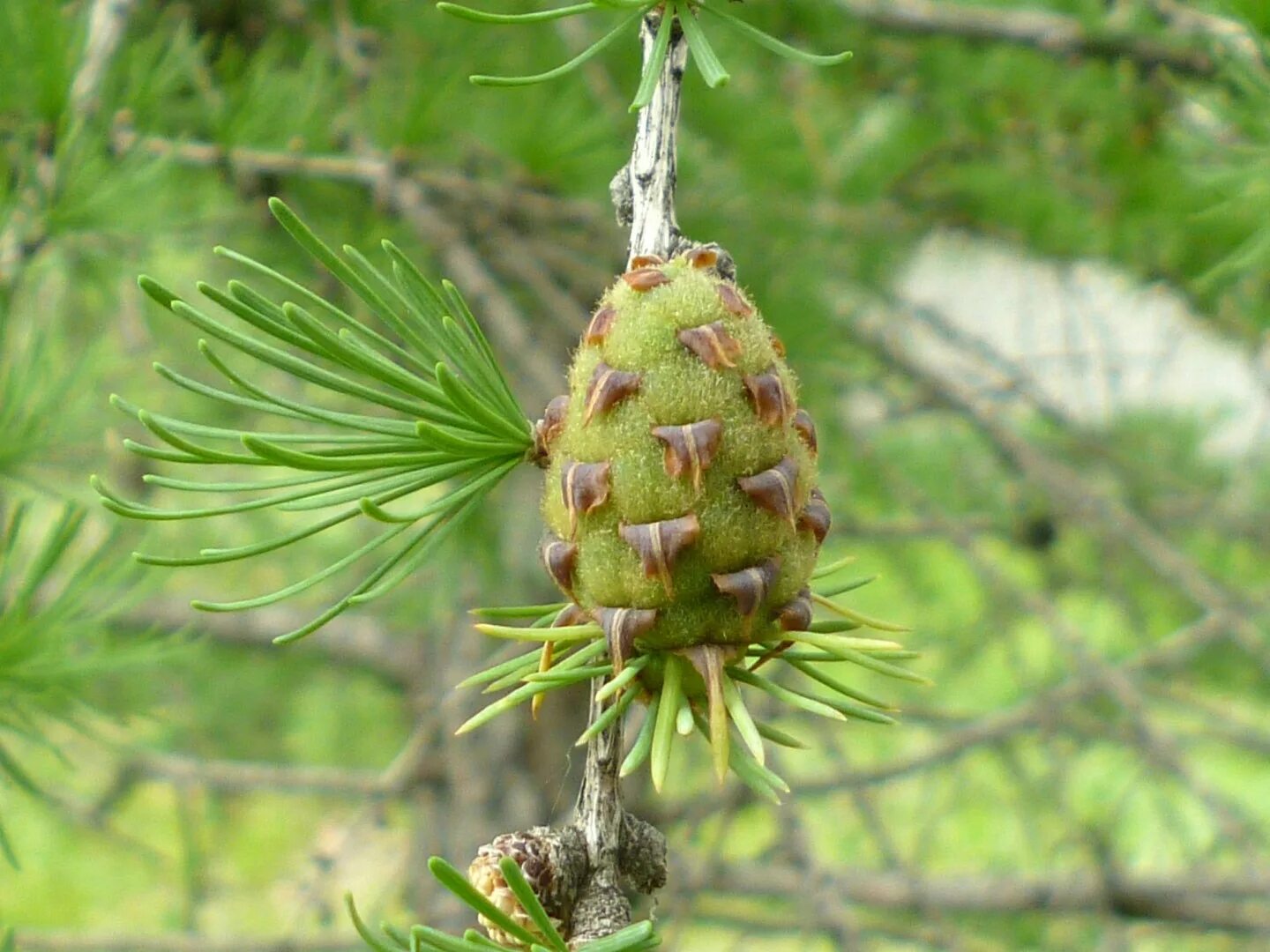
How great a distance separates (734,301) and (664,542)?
0.08 metres

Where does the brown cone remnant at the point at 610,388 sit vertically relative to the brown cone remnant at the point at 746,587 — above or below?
above

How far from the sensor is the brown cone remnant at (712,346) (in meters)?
0.40

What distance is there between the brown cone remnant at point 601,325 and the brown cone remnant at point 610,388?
15 mm

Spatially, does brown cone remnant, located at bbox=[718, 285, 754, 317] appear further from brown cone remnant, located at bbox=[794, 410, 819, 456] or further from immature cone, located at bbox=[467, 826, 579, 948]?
immature cone, located at bbox=[467, 826, 579, 948]

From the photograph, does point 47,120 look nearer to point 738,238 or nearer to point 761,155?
point 738,238

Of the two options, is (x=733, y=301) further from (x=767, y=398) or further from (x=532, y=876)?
(x=532, y=876)

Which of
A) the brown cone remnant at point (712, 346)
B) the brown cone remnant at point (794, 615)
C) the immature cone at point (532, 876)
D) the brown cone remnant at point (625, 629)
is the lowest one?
the immature cone at point (532, 876)

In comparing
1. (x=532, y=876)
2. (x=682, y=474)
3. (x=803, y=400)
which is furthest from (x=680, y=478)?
(x=803, y=400)

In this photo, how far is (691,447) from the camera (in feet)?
1.30

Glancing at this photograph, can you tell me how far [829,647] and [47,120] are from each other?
62cm

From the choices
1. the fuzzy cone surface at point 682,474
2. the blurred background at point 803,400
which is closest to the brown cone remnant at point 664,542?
the fuzzy cone surface at point 682,474

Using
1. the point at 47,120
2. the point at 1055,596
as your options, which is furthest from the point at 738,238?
the point at 1055,596

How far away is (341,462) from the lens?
0.44 metres

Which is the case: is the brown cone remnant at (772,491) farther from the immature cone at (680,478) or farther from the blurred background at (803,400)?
the blurred background at (803,400)
